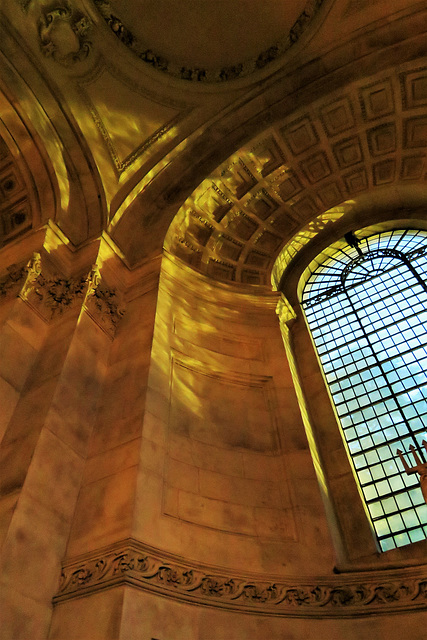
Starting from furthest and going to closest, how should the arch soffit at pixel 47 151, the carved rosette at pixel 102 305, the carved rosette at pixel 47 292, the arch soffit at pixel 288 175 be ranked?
the arch soffit at pixel 288 175 → the arch soffit at pixel 47 151 → the carved rosette at pixel 102 305 → the carved rosette at pixel 47 292

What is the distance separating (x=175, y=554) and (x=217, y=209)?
8.43 m

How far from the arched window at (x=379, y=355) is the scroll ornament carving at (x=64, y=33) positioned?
7283 mm

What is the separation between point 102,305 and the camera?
8.55 meters

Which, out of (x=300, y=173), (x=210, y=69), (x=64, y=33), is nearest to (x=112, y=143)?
(x=64, y=33)

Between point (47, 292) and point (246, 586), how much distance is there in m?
5.36

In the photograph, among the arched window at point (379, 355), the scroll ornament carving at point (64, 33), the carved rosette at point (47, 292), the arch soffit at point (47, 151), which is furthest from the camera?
the scroll ornament carving at point (64, 33)

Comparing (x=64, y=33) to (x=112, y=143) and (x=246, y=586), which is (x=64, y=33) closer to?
(x=112, y=143)

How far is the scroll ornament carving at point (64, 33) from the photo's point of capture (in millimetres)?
10688

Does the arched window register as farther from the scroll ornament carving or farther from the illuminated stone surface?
the scroll ornament carving

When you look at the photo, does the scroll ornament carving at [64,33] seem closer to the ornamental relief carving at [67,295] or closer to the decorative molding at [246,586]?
the ornamental relief carving at [67,295]

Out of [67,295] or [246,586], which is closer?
[246,586]

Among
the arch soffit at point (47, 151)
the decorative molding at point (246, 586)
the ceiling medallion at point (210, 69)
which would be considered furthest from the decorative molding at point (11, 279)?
the ceiling medallion at point (210, 69)

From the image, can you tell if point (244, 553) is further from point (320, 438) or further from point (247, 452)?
point (320, 438)

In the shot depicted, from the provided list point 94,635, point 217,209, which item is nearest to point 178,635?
point 94,635
